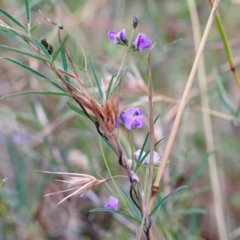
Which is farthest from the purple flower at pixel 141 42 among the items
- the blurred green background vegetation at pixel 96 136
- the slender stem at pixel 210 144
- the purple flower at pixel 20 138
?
the purple flower at pixel 20 138

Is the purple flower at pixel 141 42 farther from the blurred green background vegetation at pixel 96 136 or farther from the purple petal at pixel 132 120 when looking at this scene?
the blurred green background vegetation at pixel 96 136

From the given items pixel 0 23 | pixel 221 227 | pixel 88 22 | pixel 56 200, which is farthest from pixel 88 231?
pixel 88 22

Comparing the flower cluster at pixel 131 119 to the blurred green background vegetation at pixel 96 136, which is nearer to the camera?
the flower cluster at pixel 131 119

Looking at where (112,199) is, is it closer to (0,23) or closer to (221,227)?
(0,23)

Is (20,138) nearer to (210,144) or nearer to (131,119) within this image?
(210,144)

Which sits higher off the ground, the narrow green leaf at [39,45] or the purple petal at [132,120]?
the narrow green leaf at [39,45]

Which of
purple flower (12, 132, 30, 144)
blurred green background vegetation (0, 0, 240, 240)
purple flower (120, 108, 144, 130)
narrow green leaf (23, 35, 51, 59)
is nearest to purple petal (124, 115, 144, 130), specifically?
purple flower (120, 108, 144, 130)

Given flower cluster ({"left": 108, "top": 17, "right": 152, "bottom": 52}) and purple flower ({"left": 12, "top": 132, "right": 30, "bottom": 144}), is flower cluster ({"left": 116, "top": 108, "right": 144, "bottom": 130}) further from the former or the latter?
purple flower ({"left": 12, "top": 132, "right": 30, "bottom": 144})

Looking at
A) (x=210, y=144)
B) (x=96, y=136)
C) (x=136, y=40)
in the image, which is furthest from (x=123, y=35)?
(x=210, y=144)
